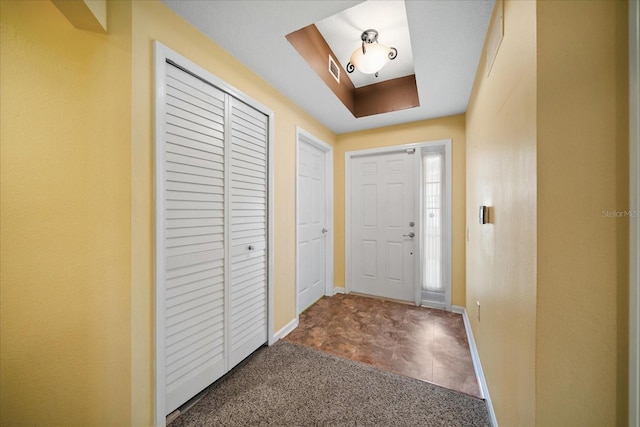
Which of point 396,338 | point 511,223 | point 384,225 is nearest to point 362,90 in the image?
point 384,225

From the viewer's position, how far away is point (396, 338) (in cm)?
217

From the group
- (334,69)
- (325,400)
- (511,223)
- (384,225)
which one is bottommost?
(325,400)

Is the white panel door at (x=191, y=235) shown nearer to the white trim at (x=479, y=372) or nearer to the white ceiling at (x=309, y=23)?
the white ceiling at (x=309, y=23)

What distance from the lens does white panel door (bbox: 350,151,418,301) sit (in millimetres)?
2994

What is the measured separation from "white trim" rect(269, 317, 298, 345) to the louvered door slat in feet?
1.91

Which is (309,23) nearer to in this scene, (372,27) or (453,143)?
(372,27)

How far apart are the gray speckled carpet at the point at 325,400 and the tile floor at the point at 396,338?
0.14m

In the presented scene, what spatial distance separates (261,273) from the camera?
200 cm

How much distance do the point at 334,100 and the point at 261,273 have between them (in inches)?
72.9

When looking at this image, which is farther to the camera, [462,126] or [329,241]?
[329,241]

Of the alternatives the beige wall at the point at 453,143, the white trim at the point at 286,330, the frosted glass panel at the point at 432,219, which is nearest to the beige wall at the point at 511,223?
the beige wall at the point at 453,143

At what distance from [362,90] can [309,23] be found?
4.72 feet

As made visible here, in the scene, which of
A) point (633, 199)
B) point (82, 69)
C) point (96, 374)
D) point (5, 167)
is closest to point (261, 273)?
point (96, 374)

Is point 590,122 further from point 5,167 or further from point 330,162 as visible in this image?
Result: point 330,162
